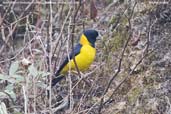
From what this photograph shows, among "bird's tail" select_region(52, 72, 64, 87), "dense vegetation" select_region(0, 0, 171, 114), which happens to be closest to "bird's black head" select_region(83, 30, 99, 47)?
"dense vegetation" select_region(0, 0, 171, 114)

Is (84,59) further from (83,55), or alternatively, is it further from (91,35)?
(91,35)

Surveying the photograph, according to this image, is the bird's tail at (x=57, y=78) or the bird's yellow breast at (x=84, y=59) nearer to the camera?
the bird's tail at (x=57, y=78)

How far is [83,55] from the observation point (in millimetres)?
4770

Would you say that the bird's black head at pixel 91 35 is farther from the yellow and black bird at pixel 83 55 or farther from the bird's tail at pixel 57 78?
the bird's tail at pixel 57 78

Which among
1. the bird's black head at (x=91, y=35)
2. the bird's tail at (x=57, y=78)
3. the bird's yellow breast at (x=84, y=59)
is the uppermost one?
the bird's black head at (x=91, y=35)

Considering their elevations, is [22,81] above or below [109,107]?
above

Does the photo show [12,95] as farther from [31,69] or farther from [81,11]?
[81,11]

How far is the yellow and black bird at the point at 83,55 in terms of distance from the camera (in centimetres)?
453

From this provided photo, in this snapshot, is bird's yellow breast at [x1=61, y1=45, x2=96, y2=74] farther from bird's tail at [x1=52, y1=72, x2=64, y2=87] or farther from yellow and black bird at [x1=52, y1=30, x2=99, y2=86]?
bird's tail at [x1=52, y1=72, x2=64, y2=87]

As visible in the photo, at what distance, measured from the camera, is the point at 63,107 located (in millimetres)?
4012

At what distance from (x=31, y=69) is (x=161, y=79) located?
1.39m

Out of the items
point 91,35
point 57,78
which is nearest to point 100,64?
point 57,78

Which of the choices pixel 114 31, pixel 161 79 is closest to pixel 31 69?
pixel 161 79

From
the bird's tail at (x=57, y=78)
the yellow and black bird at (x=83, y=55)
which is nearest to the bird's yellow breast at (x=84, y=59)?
the yellow and black bird at (x=83, y=55)
